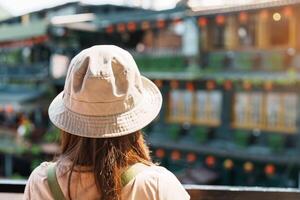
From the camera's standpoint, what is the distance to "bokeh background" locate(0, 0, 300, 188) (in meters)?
8.86

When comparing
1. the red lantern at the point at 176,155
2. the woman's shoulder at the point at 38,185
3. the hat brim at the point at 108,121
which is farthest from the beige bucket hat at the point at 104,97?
the red lantern at the point at 176,155

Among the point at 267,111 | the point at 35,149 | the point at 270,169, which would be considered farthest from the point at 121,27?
the point at 270,169

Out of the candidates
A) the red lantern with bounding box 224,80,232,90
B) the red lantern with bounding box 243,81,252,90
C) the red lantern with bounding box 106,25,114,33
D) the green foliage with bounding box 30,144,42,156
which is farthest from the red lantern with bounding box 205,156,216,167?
the green foliage with bounding box 30,144,42,156

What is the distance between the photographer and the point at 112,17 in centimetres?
1146

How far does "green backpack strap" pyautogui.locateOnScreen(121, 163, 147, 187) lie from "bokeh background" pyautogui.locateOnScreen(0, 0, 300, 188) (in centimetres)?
793

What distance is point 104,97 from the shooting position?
2.88 ft

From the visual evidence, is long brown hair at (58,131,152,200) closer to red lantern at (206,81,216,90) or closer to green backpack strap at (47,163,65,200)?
green backpack strap at (47,163,65,200)

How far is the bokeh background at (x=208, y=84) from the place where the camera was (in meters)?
8.86

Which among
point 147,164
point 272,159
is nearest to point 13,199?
point 147,164

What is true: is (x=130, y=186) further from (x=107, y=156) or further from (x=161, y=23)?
(x=161, y=23)

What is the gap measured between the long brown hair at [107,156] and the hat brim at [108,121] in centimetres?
3

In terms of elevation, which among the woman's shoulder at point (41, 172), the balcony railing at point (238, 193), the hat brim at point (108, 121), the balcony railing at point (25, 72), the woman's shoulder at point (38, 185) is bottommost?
the balcony railing at point (238, 193)

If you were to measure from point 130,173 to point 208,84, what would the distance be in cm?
923

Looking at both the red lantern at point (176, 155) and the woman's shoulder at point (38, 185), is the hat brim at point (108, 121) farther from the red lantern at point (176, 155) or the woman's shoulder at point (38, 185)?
the red lantern at point (176, 155)
